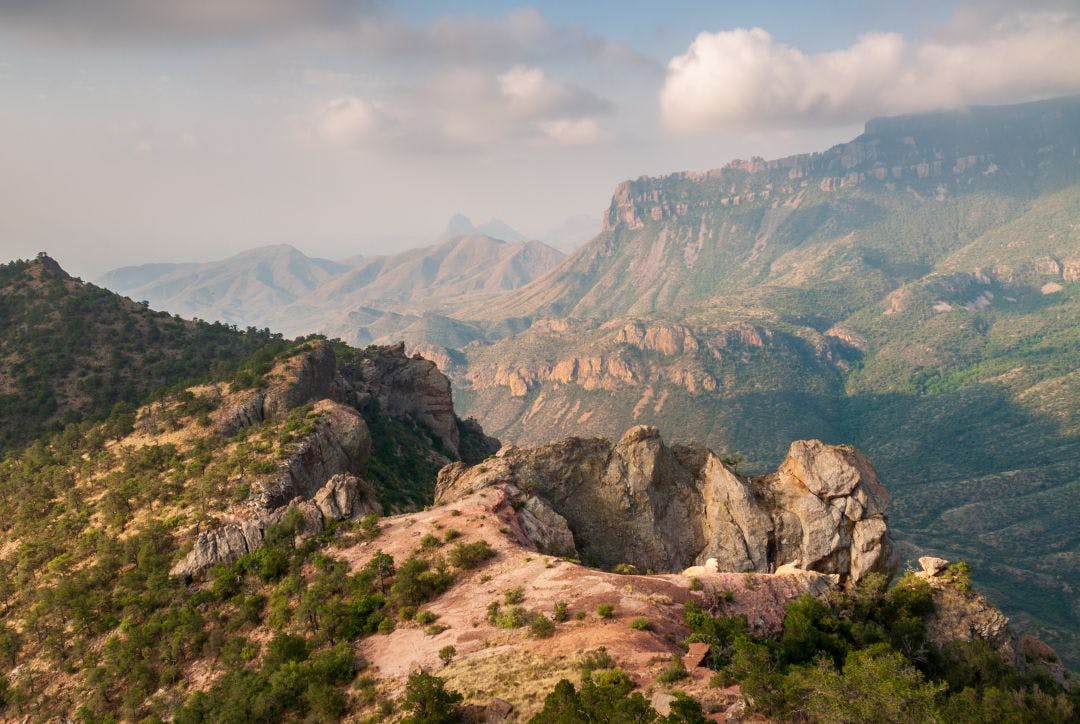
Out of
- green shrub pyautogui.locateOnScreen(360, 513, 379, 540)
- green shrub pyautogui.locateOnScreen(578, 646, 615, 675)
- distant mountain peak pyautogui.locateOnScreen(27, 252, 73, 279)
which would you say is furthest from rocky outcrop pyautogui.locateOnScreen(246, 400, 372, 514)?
distant mountain peak pyautogui.locateOnScreen(27, 252, 73, 279)

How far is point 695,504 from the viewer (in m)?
66.8

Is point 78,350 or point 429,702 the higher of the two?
point 78,350

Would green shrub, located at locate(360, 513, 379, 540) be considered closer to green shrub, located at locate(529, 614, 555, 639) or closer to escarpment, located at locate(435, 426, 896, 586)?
escarpment, located at locate(435, 426, 896, 586)

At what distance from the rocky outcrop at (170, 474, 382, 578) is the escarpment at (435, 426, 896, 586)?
392 inches

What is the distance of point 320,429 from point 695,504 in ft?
147

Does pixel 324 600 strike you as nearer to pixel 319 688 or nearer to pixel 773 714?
pixel 319 688

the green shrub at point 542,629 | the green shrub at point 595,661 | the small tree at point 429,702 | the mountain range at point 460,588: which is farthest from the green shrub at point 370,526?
the green shrub at point 595,661

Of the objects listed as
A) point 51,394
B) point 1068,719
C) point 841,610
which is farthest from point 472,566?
point 51,394

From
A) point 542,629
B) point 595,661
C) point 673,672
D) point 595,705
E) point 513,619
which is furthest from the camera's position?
point 513,619

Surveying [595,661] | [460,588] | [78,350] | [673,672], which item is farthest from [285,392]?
[673,672]

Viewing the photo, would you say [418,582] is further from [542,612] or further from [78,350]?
[78,350]

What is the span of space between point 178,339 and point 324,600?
88.1m

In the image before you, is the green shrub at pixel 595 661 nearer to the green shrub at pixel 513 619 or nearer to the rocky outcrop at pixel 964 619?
the green shrub at pixel 513 619

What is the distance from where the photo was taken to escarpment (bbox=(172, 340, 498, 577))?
58.6 metres
